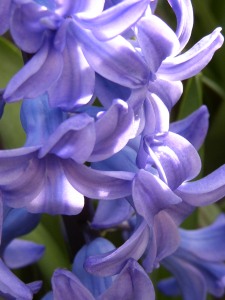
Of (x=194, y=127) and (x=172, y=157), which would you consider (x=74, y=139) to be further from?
(x=194, y=127)

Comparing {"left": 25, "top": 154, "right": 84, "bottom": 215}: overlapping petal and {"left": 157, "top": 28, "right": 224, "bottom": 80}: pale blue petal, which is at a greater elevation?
{"left": 157, "top": 28, "right": 224, "bottom": 80}: pale blue petal

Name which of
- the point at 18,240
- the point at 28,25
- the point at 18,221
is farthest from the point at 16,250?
the point at 28,25

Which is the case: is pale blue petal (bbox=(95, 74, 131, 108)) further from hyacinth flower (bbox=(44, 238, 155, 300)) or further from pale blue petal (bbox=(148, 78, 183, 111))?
hyacinth flower (bbox=(44, 238, 155, 300))

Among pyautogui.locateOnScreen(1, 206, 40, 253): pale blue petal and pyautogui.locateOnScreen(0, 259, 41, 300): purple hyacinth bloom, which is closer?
pyautogui.locateOnScreen(0, 259, 41, 300): purple hyacinth bloom

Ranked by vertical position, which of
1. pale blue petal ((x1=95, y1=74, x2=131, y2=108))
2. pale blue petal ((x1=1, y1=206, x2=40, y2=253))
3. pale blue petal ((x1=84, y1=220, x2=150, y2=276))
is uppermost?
pale blue petal ((x1=95, y1=74, x2=131, y2=108))

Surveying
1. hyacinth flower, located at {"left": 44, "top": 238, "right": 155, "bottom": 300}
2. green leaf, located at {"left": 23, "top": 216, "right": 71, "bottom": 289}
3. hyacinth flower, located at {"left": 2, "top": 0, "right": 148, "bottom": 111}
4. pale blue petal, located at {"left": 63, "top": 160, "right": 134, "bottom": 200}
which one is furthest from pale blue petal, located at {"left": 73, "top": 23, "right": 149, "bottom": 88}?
green leaf, located at {"left": 23, "top": 216, "right": 71, "bottom": 289}

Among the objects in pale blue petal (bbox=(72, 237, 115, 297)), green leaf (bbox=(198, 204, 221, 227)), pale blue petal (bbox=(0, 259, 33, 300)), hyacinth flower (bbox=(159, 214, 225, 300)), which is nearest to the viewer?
pale blue petal (bbox=(0, 259, 33, 300))

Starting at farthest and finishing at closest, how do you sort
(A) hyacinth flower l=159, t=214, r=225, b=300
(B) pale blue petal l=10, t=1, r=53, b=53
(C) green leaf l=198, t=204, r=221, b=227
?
(C) green leaf l=198, t=204, r=221, b=227
(A) hyacinth flower l=159, t=214, r=225, b=300
(B) pale blue petal l=10, t=1, r=53, b=53
